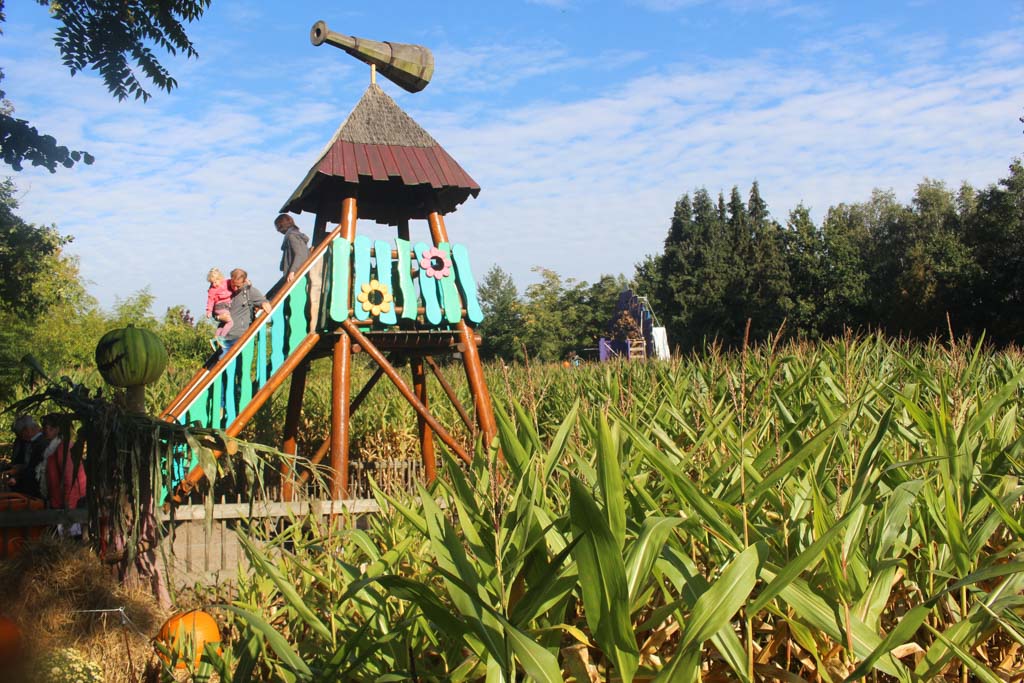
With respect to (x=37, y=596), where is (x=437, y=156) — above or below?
above

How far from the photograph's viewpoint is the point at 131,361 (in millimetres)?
4750

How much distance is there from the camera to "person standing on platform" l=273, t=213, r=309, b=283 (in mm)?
8461

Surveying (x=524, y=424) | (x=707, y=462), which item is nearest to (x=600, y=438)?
(x=524, y=424)

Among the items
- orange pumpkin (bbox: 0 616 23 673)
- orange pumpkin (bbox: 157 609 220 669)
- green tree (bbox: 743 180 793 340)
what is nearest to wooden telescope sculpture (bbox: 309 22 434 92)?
orange pumpkin (bbox: 157 609 220 669)

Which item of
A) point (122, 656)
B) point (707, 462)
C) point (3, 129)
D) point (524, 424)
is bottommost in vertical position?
point (122, 656)

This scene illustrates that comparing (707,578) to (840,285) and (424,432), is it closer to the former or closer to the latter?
(424,432)

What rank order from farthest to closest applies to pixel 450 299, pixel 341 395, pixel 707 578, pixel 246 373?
pixel 450 299 → pixel 341 395 → pixel 246 373 → pixel 707 578

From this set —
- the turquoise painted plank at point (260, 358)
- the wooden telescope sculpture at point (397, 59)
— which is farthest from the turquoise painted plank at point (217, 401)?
the wooden telescope sculpture at point (397, 59)

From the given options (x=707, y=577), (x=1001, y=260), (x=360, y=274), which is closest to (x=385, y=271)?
(x=360, y=274)

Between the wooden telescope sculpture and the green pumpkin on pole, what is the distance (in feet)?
15.3

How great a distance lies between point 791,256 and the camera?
143ft

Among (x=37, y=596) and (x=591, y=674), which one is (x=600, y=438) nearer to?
(x=591, y=674)

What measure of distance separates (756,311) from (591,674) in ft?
141

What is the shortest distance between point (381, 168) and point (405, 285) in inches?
48.1
